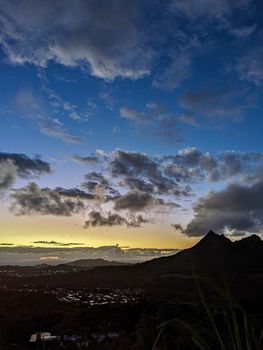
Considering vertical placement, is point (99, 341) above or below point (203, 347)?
below

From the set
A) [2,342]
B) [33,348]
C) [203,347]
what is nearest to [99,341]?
[33,348]

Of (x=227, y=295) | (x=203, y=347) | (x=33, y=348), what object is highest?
(x=227, y=295)

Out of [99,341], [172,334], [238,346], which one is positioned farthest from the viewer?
[99,341]

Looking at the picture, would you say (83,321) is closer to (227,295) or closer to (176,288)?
(227,295)

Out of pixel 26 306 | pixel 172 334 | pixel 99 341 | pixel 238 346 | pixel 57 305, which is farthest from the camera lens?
pixel 57 305

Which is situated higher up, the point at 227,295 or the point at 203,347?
the point at 227,295

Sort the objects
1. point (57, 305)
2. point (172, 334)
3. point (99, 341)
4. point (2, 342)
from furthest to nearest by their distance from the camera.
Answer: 1. point (57, 305)
2. point (99, 341)
3. point (2, 342)
4. point (172, 334)

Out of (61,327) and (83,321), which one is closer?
(61,327)

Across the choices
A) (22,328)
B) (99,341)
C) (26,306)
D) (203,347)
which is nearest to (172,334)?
(99,341)

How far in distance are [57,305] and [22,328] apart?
56946mm

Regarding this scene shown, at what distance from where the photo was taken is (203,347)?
2506 millimetres

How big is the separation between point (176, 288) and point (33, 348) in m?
151

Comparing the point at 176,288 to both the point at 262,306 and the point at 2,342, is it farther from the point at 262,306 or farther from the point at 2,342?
the point at 2,342

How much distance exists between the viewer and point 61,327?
6875 centimetres
